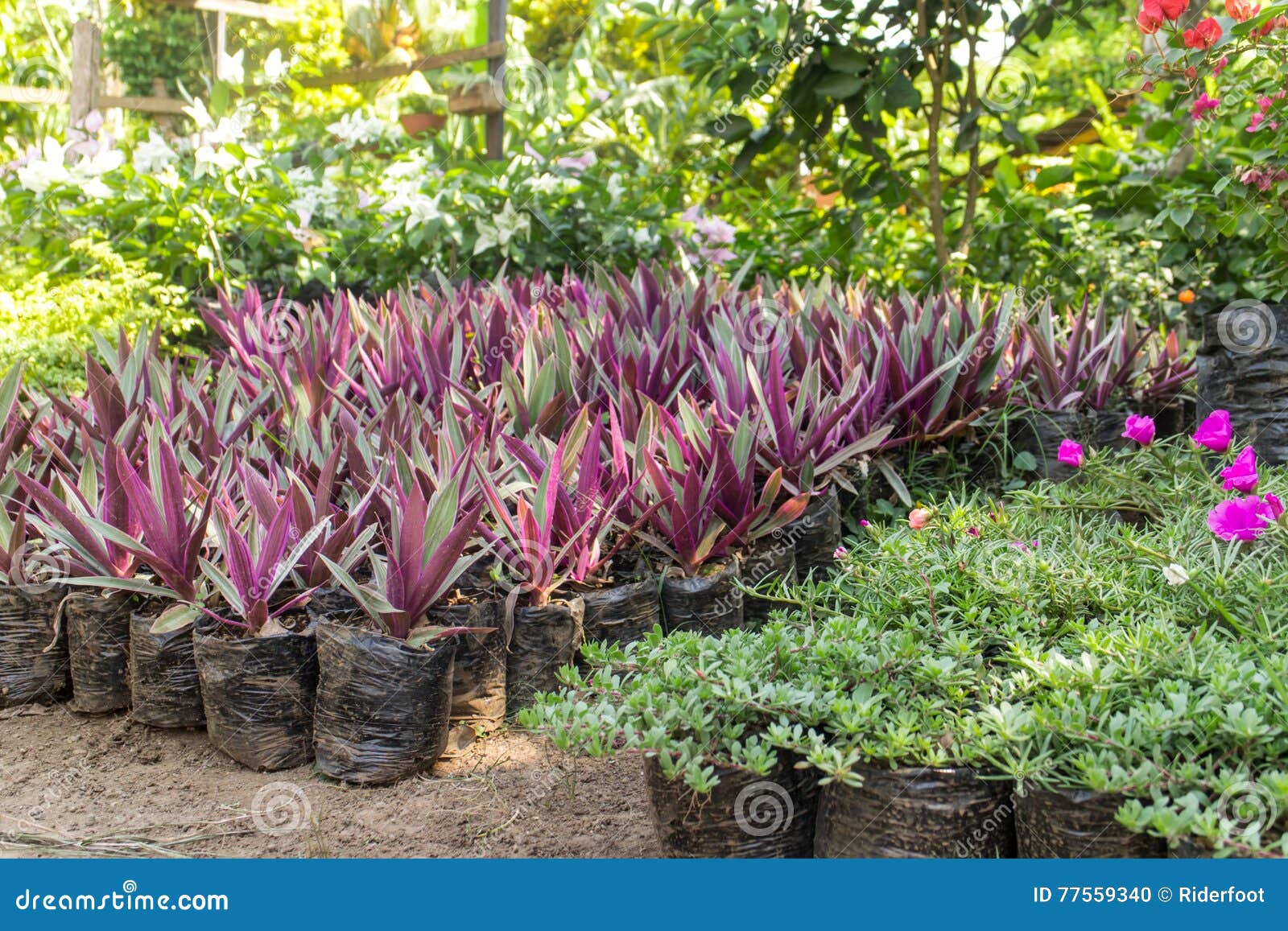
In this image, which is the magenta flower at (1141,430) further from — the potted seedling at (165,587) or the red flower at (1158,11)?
the potted seedling at (165,587)

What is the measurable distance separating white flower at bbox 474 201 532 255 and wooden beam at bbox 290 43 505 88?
6.21ft

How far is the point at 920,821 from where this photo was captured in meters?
1.53

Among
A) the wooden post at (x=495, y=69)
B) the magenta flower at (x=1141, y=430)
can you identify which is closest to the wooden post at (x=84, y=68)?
the wooden post at (x=495, y=69)

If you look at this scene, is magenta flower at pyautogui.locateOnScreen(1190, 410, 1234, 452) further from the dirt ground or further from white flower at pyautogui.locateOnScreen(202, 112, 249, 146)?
white flower at pyautogui.locateOnScreen(202, 112, 249, 146)

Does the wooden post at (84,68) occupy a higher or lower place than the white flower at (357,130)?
higher

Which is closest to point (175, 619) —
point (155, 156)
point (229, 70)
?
point (155, 156)

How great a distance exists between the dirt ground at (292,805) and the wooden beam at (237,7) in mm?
6784

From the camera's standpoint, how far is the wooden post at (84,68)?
7.23 m

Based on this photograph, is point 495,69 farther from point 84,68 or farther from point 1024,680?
point 1024,680

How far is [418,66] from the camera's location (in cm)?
714

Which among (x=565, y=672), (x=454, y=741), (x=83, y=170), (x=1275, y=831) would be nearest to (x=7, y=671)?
(x=454, y=741)

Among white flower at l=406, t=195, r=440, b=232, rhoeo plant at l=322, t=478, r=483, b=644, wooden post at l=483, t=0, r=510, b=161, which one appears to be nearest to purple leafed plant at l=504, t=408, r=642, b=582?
rhoeo plant at l=322, t=478, r=483, b=644

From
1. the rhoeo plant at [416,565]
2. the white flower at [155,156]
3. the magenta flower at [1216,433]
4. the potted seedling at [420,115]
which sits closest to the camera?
the rhoeo plant at [416,565]

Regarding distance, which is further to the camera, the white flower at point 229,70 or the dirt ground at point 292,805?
the white flower at point 229,70
